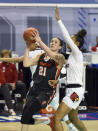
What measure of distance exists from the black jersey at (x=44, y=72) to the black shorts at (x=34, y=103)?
0.10 meters

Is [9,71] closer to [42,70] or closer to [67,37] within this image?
[42,70]

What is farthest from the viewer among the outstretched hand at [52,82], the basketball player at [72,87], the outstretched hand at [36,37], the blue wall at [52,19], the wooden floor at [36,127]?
the blue wall at [52,19]

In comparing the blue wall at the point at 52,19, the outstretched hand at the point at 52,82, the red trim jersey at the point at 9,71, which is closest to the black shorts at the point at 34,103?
the outstretched hand at the point at 52,82

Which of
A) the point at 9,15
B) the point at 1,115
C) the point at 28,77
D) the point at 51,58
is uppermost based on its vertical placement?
the point at 9,15

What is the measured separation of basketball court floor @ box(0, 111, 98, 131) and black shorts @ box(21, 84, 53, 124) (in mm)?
2195

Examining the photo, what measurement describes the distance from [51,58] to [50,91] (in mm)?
475

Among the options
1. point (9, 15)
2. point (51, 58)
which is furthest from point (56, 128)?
point (9, 15)

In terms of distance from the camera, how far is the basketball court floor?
8523 mm

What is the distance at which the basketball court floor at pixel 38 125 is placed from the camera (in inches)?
336

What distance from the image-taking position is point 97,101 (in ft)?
37.8

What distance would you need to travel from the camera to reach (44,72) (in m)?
6.36

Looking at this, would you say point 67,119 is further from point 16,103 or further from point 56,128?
point 16,103

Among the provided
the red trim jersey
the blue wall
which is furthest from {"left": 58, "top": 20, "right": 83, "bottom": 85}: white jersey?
the blue wall

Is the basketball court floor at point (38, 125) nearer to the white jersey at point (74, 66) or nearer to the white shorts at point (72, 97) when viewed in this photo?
the white shorts at point (72, 97)
